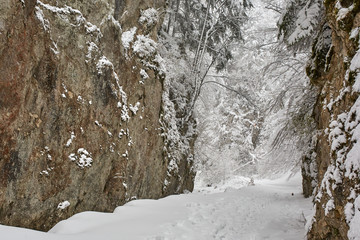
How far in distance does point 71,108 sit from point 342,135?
437cm

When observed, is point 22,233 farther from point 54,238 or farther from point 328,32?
point 328,32

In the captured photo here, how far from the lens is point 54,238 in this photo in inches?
149

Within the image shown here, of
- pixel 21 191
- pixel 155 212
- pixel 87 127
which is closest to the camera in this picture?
pixel 21 191

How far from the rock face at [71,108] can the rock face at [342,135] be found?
13.4ft

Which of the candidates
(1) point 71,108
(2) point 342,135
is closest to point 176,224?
(1) point 71,108

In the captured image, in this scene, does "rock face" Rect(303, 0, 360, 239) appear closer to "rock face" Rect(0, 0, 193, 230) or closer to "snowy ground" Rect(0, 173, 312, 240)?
"snowy ground" Rect(0, 173, 312, 240)

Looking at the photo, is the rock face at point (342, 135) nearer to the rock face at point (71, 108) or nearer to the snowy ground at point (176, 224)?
the snowy ground at point (176, 224)

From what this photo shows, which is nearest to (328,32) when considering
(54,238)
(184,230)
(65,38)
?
(184,230)

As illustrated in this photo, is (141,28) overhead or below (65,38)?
overhead

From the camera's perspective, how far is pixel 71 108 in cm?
513

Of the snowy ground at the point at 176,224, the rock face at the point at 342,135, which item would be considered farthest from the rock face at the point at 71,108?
the rock face at the point at 342,135

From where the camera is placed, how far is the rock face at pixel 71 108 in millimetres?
3998

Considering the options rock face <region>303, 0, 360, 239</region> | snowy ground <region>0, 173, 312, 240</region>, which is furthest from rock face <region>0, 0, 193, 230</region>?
rock face <region>303, 0, 360, 239</region>

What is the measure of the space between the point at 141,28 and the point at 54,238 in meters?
6.28
